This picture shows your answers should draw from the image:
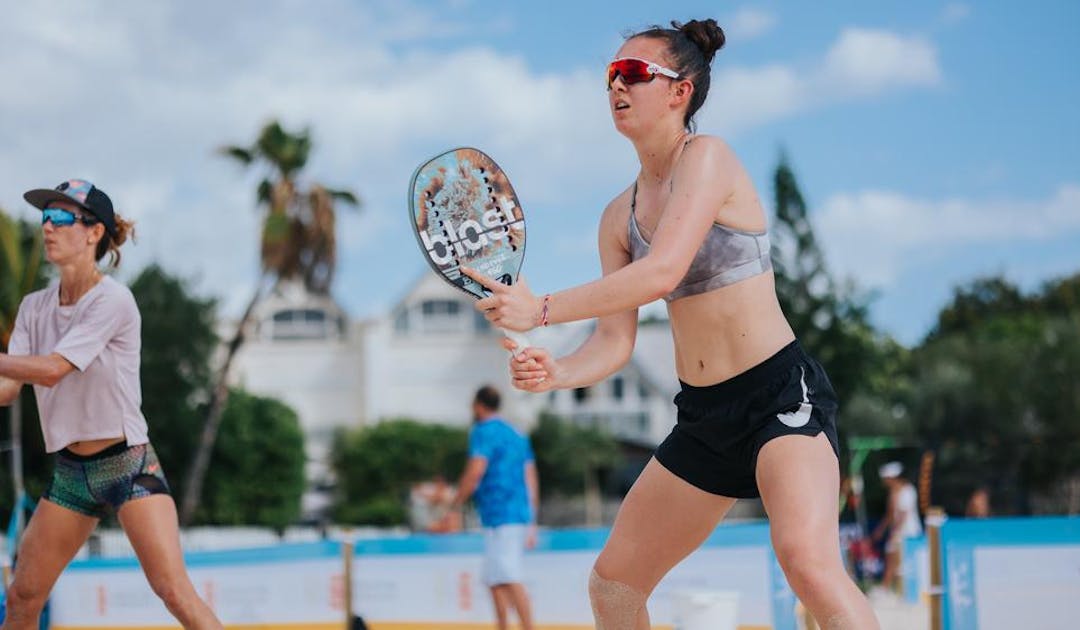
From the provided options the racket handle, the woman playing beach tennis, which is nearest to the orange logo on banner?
the woman playing beach tennis

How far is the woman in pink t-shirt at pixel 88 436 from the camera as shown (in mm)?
5344

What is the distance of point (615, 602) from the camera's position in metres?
4.52

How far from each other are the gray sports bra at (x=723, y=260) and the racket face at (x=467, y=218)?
0.60 m

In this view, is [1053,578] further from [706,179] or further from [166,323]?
[166,323]

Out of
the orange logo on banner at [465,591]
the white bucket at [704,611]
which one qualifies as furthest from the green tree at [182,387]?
the white bucket at [704,611]

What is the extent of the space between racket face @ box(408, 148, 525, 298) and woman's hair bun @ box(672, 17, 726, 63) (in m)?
0.80

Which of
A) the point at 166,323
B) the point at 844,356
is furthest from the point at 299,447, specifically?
the point at 844,356

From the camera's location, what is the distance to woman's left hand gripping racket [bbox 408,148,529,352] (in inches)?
149

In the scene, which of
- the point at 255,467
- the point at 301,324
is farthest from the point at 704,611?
the point at 301,324

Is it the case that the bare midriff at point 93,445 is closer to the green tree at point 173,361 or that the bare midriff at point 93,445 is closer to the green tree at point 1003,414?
the green tree at point 173,361

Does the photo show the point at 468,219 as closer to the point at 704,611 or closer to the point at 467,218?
the point at 467,218

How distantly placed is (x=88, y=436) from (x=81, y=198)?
962 millimetres

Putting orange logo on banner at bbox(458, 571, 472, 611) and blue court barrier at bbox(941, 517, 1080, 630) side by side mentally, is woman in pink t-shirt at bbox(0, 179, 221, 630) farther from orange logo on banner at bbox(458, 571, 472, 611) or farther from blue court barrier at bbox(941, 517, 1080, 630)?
orange logo on banner at bbox(458, 571, 472, 611)

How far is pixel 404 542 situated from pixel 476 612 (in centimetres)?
79
